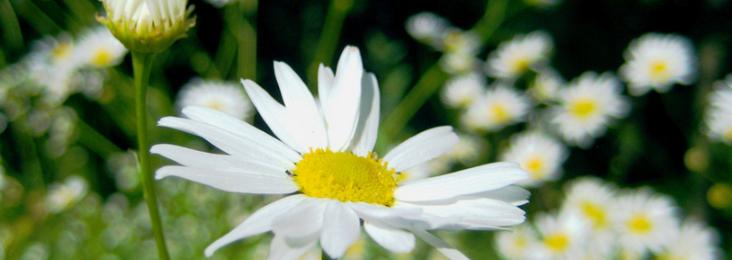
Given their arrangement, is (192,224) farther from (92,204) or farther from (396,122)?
(396,122)

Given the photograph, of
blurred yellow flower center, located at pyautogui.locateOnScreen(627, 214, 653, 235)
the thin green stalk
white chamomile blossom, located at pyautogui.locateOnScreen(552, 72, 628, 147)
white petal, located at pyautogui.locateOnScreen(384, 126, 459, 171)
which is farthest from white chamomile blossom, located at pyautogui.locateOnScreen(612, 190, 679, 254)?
white petal, located at pyautogui.locateOnScreen(384, 126, 459, 171)

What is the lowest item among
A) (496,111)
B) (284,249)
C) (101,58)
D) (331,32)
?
(284,249)

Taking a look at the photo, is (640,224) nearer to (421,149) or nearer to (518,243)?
(518,243)

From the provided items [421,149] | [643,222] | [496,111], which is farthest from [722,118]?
[421,149]

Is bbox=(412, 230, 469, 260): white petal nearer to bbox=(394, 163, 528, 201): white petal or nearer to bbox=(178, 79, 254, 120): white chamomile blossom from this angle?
bbox=(394, 163, 528, 201): white petal

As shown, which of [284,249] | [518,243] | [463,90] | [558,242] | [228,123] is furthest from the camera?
[463,90]

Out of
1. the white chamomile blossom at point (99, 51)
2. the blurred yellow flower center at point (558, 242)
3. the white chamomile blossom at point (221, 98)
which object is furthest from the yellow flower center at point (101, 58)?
the blurred yellow flower center at point (558, 242)

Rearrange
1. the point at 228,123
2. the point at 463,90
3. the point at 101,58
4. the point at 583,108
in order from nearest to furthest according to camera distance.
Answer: the point at 228,123 → the point at 101,58 → the point at 583,108 → the point at 463,90
